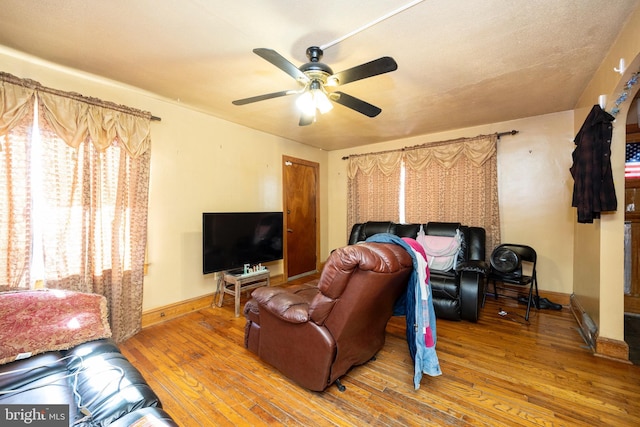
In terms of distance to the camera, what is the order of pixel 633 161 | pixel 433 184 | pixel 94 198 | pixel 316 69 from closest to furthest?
pixel 316 69 → pixel 94 198 → pixel 633 161 → pixel 433 184

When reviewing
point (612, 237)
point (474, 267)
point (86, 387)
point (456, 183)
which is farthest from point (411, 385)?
point (456, 183)

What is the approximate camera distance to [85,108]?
7.44ft

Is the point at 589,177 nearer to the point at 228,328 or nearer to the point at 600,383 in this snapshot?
the point at 600,383

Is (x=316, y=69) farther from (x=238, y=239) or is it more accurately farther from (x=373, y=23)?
(x=238, y=239)

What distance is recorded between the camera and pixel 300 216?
4.73 meters

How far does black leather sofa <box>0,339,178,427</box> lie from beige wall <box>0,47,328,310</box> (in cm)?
160

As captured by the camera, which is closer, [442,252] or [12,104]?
[12,104]

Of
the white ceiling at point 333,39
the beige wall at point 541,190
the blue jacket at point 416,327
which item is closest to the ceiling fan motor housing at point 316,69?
the white ceiling at point 333,39

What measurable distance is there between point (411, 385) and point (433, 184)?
3.08m

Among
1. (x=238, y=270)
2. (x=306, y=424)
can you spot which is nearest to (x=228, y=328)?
(x=238, y=270)

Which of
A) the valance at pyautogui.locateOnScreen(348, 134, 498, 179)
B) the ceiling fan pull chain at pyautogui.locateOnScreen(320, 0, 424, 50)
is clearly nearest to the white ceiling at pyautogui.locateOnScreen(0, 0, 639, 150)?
the ceiling fan pull chain at pyautogui.locateOnScreen(320, 0, 424, 50)

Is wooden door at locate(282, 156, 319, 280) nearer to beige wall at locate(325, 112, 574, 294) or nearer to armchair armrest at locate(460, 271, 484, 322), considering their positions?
armchair armrest at locate(460, 271, 484, 322)

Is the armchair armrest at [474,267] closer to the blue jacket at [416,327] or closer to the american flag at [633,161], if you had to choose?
the blue jacket at [416,327]

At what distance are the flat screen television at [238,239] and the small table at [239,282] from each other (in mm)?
158
